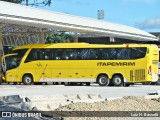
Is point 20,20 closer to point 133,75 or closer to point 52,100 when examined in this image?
point 133,75

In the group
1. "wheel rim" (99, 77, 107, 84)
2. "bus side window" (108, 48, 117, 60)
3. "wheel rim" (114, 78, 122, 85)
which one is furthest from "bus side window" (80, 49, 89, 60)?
"wheel rim" (114, 78, 122, 85)

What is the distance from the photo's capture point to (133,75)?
31469 mm

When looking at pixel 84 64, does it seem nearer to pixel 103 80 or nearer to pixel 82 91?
pixel 103 80

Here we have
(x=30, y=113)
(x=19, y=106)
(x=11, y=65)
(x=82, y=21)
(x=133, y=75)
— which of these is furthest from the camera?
(x=82, y=21)

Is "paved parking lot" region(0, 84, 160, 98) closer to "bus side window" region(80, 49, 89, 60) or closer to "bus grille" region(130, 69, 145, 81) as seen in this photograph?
"bus grille" region(130, 69, 145, 81)

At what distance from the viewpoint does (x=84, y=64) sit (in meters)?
32.2

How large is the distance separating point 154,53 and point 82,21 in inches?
303

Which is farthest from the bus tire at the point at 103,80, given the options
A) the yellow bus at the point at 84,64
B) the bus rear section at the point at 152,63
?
the bus rear section at the point at 152,63

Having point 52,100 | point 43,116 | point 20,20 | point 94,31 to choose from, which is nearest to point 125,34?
point 94,31

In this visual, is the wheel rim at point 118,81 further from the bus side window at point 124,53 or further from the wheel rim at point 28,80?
the wheel rim at point 28,80

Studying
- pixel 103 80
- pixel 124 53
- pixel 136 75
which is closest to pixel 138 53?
pixel 124 53

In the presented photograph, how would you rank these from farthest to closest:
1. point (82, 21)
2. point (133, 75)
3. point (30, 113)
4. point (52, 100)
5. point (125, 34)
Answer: point (125, 34)
point (82, 21)
point (133, 75)
point (52, 100)
point (30, 113)

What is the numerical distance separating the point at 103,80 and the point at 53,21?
526cm

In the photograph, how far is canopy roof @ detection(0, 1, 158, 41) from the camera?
28656 mm
